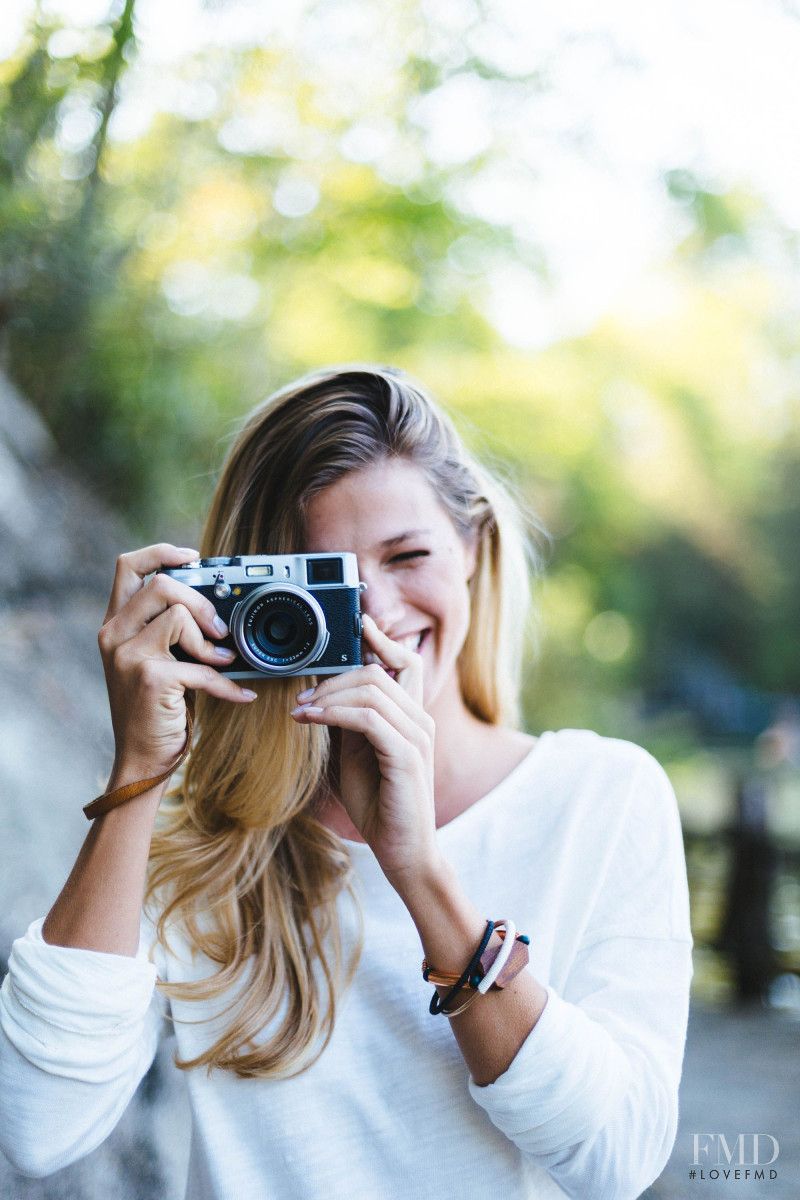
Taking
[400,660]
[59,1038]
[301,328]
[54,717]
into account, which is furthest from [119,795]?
[301,328]

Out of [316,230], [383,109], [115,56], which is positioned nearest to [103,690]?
[115,56]

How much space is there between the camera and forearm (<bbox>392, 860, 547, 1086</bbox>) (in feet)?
2.98

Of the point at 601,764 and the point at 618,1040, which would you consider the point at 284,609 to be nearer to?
the point at 601,764

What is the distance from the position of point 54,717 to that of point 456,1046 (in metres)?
2.47

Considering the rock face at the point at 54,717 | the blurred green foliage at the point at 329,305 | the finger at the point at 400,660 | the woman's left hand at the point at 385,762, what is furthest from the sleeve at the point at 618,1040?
the rock face at the point at 54,717

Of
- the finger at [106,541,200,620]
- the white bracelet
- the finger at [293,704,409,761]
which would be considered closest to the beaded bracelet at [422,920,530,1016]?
the white bracelet

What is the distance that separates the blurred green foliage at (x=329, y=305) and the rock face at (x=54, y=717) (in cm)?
28

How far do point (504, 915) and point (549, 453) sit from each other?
22.8 feet

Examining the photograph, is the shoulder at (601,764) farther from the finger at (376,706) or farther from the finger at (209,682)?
the finger at (209,682)

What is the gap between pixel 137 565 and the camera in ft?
3.58

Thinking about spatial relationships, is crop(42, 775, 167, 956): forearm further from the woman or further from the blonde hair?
the blonde hair

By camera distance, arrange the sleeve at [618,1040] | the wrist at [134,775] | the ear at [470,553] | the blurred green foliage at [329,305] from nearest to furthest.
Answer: the sleeve at [618,1040]
the wrist at [134,775]
the ear at [470,553]
the blurred green foliage at [329,305]

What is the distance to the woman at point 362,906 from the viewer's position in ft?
3.09

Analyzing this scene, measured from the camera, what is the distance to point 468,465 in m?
1.38
